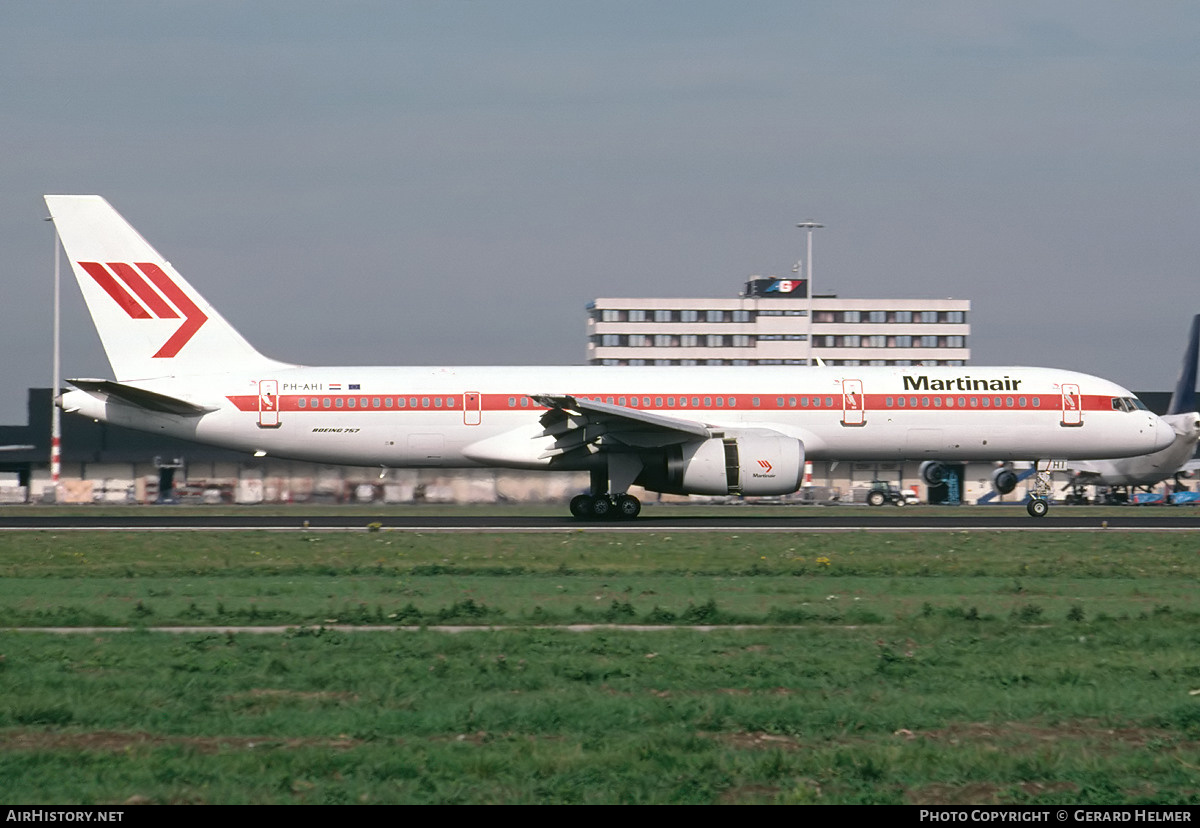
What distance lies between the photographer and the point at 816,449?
3562 cm

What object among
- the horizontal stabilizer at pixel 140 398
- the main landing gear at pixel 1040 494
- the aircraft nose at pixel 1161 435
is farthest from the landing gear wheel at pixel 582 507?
the aircraft nose at pixel 1161 435

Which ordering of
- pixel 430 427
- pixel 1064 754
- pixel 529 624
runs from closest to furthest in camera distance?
pixel 1064 754
pixel 529 624
pixel 430 427

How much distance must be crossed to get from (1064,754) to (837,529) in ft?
75.4

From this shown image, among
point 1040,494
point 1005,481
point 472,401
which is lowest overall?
point 1040,494

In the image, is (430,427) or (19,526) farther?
(430,427)

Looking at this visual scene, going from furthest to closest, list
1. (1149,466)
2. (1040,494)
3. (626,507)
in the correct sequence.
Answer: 1. (1149,466)
2. (1040,494)
3. (626,507)

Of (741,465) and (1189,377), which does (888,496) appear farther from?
(741,465)

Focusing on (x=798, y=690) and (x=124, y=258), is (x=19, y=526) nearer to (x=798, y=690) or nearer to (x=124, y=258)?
(x=124, y=258)

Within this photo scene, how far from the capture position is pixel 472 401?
35.2 meters

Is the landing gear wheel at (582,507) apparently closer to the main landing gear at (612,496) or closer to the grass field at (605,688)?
the main landing gear at (612,496)

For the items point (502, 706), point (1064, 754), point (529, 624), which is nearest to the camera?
point (1064, 754)

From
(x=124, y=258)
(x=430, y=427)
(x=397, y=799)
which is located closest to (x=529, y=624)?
(x=397, y=799)

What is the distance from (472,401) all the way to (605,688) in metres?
25.2

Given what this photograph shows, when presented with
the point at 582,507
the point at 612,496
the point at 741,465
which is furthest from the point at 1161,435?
the point at 582,507
